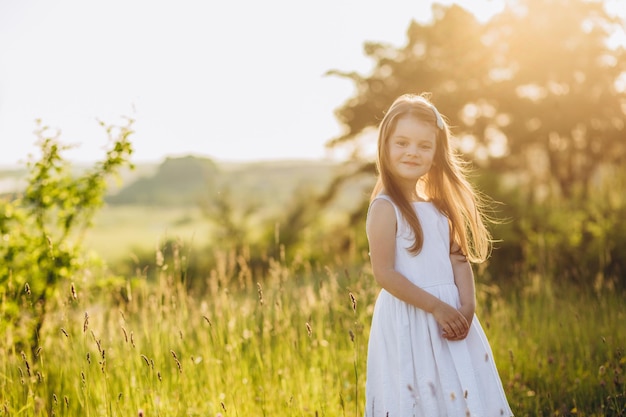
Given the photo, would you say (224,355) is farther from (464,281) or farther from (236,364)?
(464,281)

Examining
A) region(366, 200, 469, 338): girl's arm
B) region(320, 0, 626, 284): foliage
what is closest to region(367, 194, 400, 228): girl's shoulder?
region(366, 200, 469, 338): girl's arm

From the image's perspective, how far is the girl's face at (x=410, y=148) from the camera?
2.77m

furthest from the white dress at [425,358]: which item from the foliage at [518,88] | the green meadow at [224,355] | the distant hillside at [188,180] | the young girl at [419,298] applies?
the distant hillside at [188,180]

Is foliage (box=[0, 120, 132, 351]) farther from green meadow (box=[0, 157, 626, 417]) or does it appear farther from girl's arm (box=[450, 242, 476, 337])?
girl's arm (box=[450, 242, 476, 337])

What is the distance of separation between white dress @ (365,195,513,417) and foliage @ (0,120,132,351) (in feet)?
7.77

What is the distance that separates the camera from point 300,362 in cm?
409

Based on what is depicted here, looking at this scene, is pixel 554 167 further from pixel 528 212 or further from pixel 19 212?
pixel 19 212

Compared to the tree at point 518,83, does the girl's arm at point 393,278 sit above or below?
below

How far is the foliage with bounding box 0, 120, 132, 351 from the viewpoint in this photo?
4.10 m

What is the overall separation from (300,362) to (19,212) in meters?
2.31

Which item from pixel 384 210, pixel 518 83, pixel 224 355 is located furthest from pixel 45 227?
pixel 518 83

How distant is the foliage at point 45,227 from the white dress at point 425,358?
237 centimetres

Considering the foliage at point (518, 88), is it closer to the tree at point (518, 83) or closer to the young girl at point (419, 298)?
the tree at point (518, 83)

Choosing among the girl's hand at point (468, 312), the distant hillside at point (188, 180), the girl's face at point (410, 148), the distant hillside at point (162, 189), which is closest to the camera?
the girl's hand at point (468, 312)
